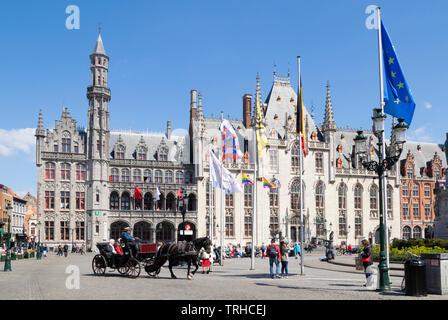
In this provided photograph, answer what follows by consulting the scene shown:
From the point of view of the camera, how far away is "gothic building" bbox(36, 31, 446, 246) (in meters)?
56.3

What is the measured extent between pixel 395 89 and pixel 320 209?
157 ft

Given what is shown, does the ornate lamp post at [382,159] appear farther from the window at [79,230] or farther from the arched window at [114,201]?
the window at [79,230]

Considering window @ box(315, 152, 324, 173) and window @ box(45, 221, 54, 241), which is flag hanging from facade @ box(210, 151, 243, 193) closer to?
window @ box(45, 221, 54, 241)

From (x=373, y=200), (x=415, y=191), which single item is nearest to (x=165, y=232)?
(x=373, y=200)

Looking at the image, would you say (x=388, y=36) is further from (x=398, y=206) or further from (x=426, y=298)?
(x=398, y=206)

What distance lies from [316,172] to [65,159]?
1279 inches

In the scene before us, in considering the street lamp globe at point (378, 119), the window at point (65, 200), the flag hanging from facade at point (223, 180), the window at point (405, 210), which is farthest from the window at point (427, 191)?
the street lamp globe at point (378, 119)

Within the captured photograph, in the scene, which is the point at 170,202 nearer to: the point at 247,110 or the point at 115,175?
the point at 115,175

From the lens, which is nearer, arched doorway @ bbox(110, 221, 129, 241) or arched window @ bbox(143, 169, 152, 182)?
arched doorway @ bbox(110, 221, 129, 241)

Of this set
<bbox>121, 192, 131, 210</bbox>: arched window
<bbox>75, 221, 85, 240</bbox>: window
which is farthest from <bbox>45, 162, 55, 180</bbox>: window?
<bbox>121, 192, 131, 210</bbox>: arched window

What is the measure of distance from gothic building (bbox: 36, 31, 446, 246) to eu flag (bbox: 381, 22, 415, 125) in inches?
1320

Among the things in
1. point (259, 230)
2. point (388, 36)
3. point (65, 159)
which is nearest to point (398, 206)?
point (259, 230)

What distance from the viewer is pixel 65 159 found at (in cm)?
5650

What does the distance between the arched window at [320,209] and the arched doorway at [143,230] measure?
22.3 m
